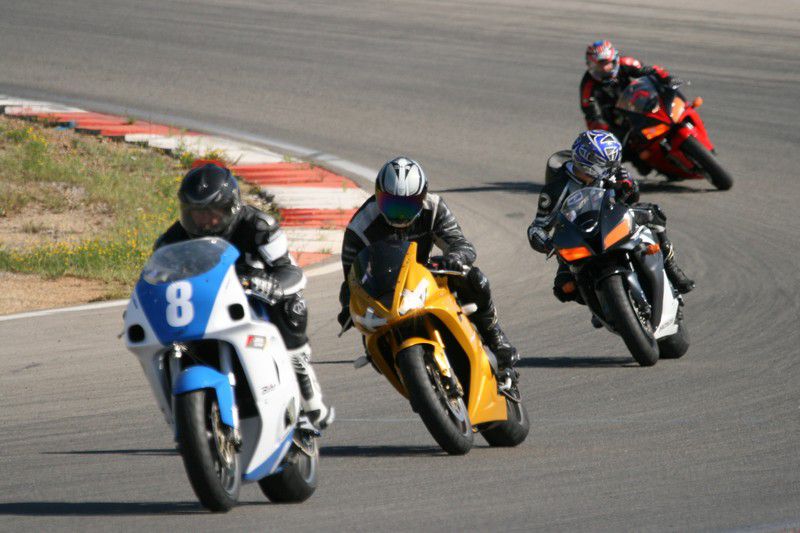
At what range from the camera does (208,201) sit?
5652 mm

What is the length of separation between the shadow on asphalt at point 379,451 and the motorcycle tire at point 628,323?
7.12 feet

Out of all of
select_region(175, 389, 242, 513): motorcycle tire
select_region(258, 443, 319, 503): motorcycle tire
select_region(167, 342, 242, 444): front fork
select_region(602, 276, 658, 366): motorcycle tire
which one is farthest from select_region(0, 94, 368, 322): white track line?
select_region(175, 389, 242, 513): motorcycle tire

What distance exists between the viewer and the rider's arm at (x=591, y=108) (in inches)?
602

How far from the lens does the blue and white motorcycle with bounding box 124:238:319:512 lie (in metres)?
5.06

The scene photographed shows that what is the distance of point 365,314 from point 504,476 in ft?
3.21

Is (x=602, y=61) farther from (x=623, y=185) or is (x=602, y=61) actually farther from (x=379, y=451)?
(x=379, y=451)

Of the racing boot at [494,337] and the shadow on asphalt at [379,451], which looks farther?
the racing boot at [494,337]

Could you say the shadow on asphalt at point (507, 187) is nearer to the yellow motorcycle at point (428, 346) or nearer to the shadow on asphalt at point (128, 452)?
the yellow motorcycle at point (428, 346)

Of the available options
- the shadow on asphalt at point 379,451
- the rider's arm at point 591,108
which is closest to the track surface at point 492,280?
the shadow on asphalt at point 379,451

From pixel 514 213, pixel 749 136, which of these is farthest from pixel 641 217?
pixel 749 136

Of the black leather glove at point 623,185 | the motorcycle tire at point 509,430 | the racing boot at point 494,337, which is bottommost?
the black leather glove at point 623,185

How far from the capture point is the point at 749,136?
17.1 metres

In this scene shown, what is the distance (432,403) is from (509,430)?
78 cm

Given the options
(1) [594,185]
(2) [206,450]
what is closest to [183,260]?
(2) [206,450]
